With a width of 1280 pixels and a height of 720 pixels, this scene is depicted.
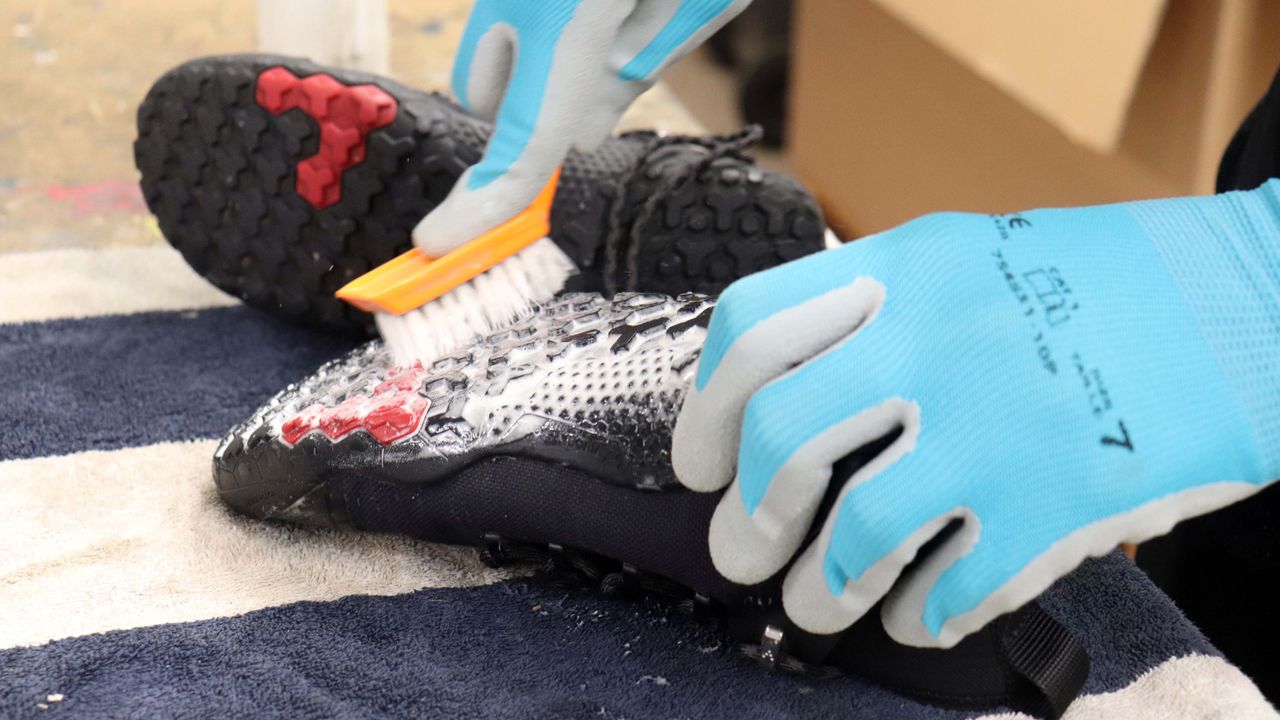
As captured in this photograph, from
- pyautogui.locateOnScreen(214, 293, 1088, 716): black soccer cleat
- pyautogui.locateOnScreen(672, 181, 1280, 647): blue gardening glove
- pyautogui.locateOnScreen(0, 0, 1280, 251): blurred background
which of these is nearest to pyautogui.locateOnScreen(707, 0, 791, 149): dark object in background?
pyautogui.locateOnScreen(0, 0, 1280, 251): blurred background

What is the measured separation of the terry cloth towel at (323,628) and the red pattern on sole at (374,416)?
0.24 feet

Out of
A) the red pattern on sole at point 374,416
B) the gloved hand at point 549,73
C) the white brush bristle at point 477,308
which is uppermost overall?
the gloved hand at point 549,73

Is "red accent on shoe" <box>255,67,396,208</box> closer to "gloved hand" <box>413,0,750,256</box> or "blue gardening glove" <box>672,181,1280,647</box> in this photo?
"gloved hand" <box>413,0,750,256</box>

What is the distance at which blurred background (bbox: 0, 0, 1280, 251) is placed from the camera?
1.00 m

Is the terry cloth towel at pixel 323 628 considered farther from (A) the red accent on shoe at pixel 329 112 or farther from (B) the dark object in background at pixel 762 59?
(B) the dark object in background at pixel 762 59

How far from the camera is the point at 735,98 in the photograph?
1974 millimetres

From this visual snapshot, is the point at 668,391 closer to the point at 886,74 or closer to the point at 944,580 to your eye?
the point at 944,580

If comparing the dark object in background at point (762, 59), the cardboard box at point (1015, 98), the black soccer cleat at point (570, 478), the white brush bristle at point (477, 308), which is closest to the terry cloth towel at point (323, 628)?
the black soccer cleat at point (570, 478)

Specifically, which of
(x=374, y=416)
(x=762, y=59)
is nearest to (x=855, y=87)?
(x=762, y=59)

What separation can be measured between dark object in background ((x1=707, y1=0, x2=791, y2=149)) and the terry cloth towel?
1.29m

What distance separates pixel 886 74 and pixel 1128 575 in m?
0.97

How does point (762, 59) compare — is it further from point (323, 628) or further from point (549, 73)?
point (323, 628)

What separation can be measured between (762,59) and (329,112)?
45.0 inches

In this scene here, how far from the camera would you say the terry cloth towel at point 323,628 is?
0.60 meters
